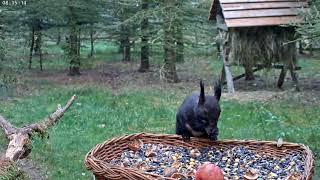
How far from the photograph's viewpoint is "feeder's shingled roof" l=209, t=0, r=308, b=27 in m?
11.8

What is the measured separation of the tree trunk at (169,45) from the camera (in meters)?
13.8

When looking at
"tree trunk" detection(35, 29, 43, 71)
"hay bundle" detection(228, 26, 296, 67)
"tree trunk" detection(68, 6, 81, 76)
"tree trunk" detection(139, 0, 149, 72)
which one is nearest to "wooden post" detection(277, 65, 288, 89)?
"hay bundle" detection(228, 26, 296, 67)

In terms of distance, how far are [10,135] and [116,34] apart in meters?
14.1

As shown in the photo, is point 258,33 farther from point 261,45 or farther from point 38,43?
point 38,43

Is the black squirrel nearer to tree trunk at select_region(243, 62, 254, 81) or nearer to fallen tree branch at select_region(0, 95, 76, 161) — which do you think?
fallen tree branch at select_region(0, 95, 76, 161)

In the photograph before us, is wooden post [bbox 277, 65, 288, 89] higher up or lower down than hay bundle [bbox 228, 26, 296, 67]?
lower down

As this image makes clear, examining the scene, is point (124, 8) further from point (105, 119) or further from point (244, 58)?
point (105, 119)

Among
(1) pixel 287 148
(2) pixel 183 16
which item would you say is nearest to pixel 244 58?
(2) pixel 183 16

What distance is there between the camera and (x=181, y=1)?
565 inches

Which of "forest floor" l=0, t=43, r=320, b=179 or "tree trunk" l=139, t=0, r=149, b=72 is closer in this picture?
"forest floor" l=0, t=43, r=320, b=179

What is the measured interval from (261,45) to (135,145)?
8698mm

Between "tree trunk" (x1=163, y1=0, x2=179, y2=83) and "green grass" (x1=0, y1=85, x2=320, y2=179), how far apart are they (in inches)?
70.8

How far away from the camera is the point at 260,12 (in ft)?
39.5

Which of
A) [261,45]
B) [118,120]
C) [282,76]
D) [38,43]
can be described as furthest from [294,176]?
[38,43]
